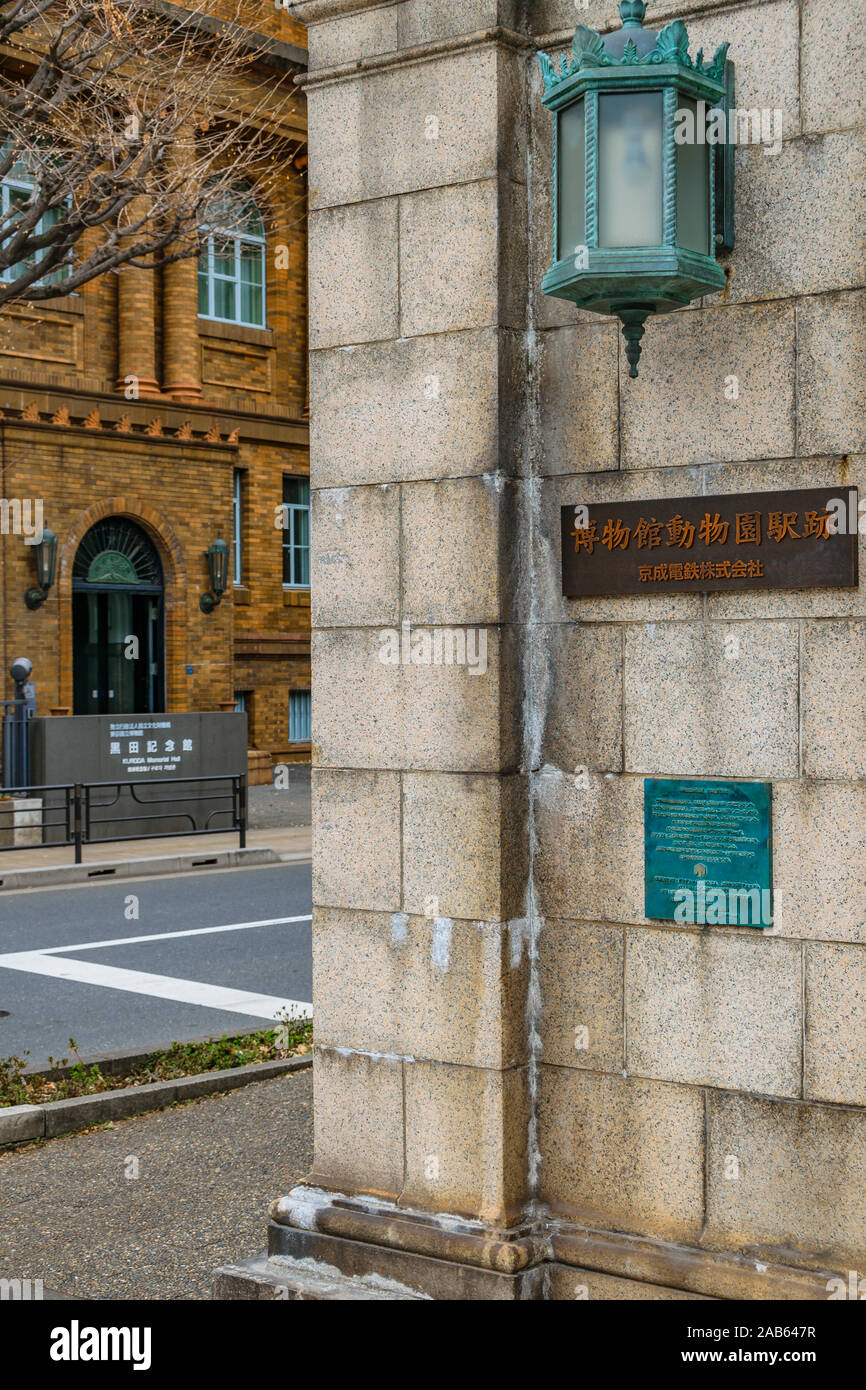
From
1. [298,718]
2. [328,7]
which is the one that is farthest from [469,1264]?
[298,718]

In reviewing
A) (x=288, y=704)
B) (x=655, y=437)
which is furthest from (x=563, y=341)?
(x=288, y=704)

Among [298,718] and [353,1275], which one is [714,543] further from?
[298,718]

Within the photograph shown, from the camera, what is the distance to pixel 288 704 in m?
32.9

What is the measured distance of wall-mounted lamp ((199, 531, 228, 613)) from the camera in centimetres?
3009

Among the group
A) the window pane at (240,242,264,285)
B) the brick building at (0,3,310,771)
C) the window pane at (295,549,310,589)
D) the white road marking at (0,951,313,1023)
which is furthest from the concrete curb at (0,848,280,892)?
the window pane at (240,242,264,285)

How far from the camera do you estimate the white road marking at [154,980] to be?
10992mm

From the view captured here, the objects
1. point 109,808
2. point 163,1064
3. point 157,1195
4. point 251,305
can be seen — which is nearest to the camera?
point 157,1195

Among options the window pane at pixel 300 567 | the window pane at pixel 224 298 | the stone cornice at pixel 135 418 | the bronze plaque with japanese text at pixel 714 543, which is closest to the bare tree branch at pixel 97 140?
the stone cornice at pixel 135 418

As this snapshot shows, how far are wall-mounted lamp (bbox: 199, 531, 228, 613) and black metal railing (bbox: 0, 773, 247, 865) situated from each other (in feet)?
→ 27.2

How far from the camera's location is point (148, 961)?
42.4 feet

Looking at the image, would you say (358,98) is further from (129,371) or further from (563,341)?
(129,371)

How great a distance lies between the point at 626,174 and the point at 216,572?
26.0 meters

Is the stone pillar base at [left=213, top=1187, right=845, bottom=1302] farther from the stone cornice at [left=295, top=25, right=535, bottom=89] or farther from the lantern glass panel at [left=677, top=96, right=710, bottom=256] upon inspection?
the stone cornice at [left=295, top=25, right=535, bottom=89]

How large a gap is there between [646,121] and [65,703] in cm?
2401
